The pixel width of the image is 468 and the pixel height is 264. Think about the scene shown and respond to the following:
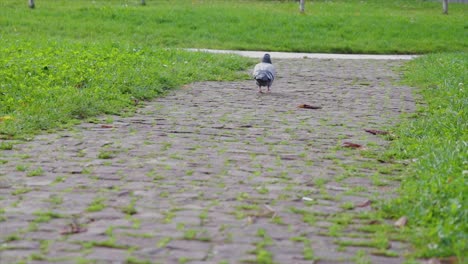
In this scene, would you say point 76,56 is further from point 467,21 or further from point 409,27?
point 467,21

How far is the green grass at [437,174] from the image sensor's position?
5142 millimetres

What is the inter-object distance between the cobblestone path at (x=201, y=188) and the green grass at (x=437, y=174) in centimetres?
21

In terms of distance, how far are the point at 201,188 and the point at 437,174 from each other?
66.2 inches

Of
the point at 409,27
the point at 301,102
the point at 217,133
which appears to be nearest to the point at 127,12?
the point at 409,27

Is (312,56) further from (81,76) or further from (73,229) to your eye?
(73,229)

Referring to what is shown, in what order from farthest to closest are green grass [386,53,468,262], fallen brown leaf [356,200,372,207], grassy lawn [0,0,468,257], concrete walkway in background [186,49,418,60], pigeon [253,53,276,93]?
concrete walkway in background [186,49,418,60] < pigeon [253,53,276,93] < grassy lawn [0,0,468,257] < fallen brown leaf [356,200,372,207] < green grass [386,53,468,262]

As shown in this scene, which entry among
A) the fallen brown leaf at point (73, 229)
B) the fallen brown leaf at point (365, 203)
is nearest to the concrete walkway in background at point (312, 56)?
the fallen brown leaf at point (365, 203)

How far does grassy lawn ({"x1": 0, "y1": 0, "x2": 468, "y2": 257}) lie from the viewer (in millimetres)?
6477

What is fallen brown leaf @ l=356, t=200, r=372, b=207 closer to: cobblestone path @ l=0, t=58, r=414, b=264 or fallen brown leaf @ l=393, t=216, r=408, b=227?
cobblestone path @ l=0, t=58, r=414, b=264

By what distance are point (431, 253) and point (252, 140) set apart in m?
3.84

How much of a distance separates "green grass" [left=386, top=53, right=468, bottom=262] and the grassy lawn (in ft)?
0.04

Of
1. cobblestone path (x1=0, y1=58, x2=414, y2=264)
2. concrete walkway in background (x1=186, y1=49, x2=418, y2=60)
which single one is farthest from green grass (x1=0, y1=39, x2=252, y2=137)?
concrete walkway in background (x1=186, y1=49, x2=418, y2=60)

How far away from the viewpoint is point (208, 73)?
14461 millimetres

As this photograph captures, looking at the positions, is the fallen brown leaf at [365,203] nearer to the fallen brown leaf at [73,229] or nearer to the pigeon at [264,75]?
the fallen brown leaf at [73,229]
